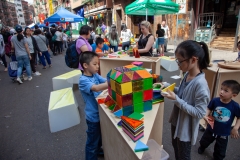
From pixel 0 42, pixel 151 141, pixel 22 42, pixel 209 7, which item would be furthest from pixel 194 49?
pixel 209 7

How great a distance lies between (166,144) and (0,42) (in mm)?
7133

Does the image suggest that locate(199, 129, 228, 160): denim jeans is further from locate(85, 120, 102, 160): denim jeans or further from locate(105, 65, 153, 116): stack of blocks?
locate(85, 120, 102, 160): denim jeans

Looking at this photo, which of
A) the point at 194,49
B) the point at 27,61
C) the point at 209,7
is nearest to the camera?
the point at 194,49

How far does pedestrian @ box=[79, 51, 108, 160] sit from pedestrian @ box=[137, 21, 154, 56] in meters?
1.96

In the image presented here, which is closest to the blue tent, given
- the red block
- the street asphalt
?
the street asphalt

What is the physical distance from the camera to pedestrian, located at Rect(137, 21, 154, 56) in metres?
3.40

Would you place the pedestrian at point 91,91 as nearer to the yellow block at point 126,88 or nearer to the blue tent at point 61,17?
the yellow block at point 126,88

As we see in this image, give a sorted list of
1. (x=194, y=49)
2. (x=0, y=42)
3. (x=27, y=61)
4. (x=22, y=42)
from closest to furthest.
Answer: (x=194, y=49) → (x=22, y=42) → (x=27, y=61) → (x=0, y=42)

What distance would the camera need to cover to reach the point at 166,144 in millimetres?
2395

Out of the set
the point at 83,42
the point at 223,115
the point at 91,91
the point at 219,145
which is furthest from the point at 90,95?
the point at 83,42

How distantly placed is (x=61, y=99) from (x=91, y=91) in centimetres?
164

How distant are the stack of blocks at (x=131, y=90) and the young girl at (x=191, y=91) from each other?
0.19 m

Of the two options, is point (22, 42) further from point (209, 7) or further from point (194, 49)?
point (209, 7)

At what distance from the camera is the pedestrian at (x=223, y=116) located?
69.3 inches
